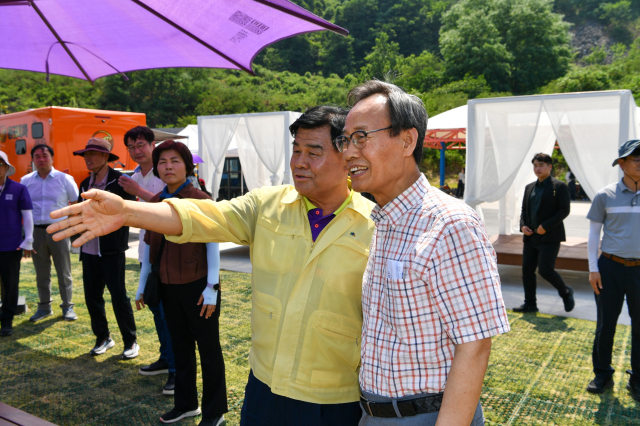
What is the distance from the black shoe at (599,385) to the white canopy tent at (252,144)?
21.0 feet

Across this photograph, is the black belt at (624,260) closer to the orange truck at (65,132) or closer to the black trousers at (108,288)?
the black trousers at (108,288)

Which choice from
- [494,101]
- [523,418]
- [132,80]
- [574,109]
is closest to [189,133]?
[494,101]

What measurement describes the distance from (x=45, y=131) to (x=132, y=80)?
168 feet

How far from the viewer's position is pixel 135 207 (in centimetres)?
135

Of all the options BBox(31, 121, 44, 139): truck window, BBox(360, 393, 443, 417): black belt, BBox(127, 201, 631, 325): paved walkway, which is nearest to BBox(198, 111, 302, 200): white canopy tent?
BBox(127, 201, 631, 325): paved walkway

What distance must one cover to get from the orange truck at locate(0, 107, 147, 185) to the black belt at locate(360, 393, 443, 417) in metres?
8.73

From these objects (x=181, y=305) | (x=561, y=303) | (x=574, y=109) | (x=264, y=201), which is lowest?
(x=561, y=303)

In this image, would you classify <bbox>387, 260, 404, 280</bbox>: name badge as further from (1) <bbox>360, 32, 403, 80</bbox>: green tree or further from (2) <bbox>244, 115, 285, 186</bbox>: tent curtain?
(1) <bbox>360, 32, 403, 80</bbox>: green tree

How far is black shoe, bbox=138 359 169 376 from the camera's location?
12.3 ft

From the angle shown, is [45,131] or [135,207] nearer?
[135,207]

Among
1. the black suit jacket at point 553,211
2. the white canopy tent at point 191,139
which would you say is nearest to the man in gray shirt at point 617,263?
the black suit jacket at point 553,211

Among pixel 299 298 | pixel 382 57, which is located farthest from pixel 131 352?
pixel 382 57

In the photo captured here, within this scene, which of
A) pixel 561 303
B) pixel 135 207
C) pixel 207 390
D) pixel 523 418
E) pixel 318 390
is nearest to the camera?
pixel 135 207

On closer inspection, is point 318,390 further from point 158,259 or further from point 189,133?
point 189,133
